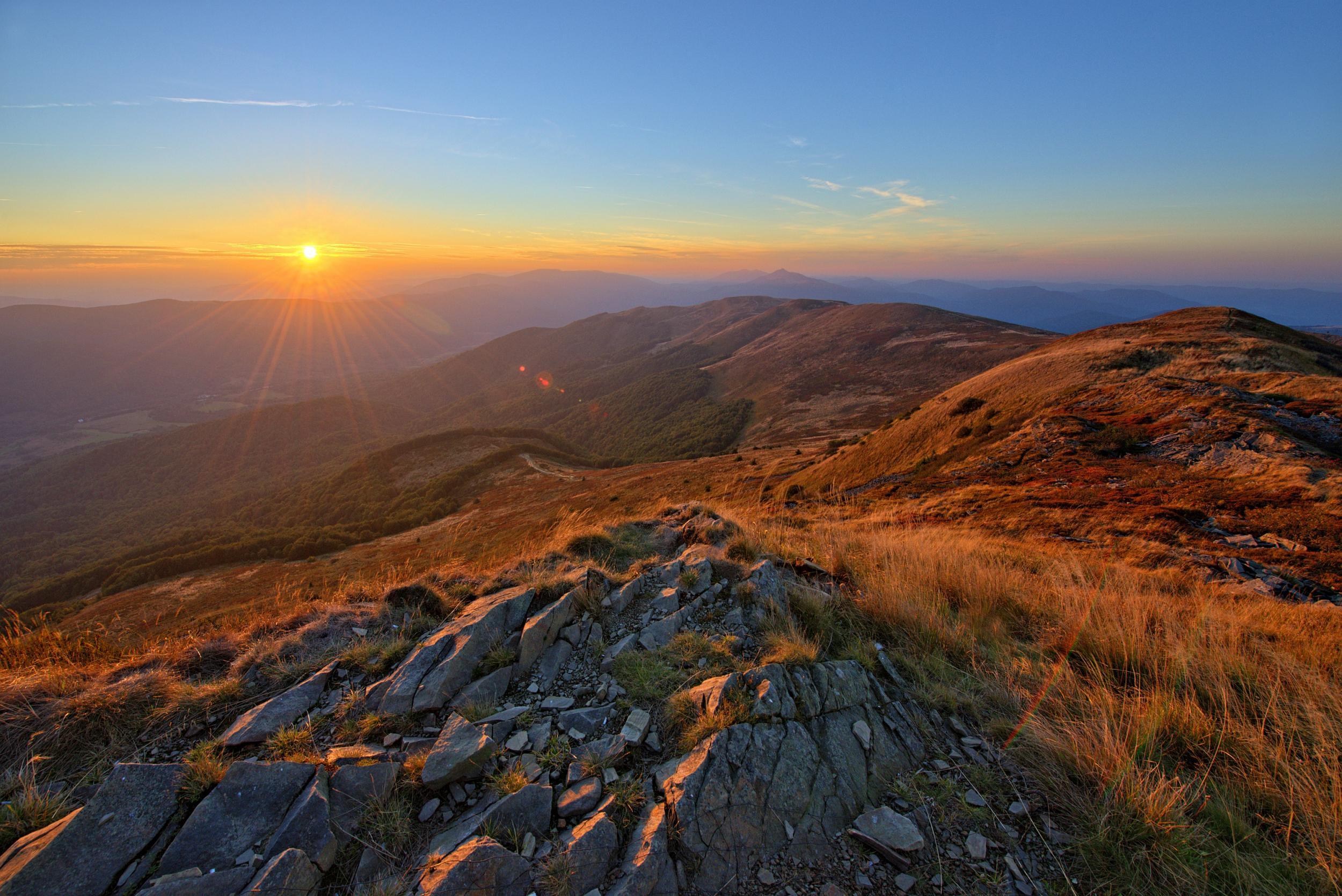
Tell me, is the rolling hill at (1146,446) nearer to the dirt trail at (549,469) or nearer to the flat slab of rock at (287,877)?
the flat slab of rock at (287,877)

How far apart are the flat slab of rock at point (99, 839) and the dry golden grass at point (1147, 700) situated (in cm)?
569

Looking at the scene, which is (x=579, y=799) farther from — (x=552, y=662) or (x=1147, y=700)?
(x=1147, y=700)

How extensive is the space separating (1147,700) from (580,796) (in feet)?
14.7

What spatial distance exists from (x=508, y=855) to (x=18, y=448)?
8981 inches

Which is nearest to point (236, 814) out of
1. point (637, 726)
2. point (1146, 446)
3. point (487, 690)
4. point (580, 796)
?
point (487, 690)

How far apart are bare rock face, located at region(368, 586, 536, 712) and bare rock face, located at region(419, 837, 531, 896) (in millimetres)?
1777

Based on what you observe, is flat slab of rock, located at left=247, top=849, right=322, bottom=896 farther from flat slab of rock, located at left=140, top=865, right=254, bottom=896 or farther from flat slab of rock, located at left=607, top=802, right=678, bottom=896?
flat slab of rock, located at left=607, top=802, right=678, bottom=896

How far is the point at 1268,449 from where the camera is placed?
507 inches

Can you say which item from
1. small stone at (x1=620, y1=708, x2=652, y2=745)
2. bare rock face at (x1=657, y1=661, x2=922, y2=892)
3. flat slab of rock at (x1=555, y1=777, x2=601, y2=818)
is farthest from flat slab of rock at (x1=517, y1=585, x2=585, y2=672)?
bare rock face at (x1=657, y1=661, x2=922, y2=892)

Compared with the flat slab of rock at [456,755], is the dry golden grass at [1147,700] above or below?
above

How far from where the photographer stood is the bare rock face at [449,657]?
4371mm

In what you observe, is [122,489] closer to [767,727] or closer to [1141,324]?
[767,727]

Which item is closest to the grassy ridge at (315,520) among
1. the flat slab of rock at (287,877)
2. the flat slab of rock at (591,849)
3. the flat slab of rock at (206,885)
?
the flat slab of rock at (206,885)

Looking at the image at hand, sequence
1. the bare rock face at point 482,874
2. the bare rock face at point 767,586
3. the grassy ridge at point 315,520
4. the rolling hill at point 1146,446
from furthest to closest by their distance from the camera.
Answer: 1. the grassy ridge at point 315,520
2. the rolling hill at point 1146,446
3. the bare rock face at point 767,586
4. the bare rock face at point 482,874
